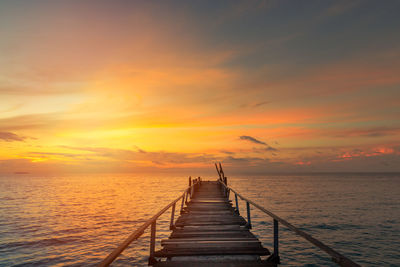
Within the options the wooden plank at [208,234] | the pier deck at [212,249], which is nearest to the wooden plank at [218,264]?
the pier deck at [212,249]

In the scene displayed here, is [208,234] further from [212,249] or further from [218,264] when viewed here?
[218,264]

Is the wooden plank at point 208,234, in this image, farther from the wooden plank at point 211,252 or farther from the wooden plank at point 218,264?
the wooden plank at point 218,264

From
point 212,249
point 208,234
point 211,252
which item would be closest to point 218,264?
point 211,252

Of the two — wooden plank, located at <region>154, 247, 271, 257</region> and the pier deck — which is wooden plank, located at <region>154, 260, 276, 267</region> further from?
wooden plank, located at <region>154, 247, 271, 257</region>

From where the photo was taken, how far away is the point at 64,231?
19.7 m

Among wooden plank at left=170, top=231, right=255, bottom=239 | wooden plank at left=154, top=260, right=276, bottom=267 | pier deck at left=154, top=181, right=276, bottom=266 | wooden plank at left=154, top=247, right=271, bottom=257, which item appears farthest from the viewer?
wooden plank at left=170, top=231, right=255, bottom=239

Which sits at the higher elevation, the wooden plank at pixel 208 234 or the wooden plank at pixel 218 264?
the wooden plank at pixel 218 264

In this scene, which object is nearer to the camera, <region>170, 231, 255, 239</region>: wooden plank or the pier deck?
the pier deck

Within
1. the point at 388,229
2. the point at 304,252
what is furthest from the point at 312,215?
the point at 304,252

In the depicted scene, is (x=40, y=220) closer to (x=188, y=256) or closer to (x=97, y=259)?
(x=97, y=259)

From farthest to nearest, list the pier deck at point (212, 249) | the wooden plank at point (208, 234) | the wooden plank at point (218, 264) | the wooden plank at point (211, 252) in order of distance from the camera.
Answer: the wooden plank at point (208, 234) < the wooden plank at point (211, 252) < the pier deck at point (212, 249) < the wooden plank at point (218, 264)

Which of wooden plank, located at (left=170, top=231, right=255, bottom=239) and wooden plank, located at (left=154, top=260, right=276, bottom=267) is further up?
wooden plank, located at (left=154, top=260, right=276, bottom=267)

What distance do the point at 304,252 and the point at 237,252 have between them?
10.1 m

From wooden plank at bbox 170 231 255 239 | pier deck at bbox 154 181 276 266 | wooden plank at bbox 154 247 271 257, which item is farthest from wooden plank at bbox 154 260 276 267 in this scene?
wooden plank at bbox 170 231 255 239
